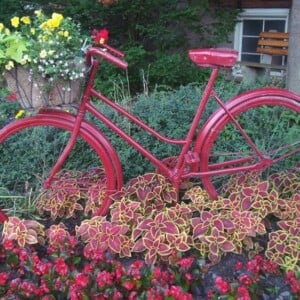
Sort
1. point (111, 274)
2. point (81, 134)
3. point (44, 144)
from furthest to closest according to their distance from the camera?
1. point (44, 144)
2. point (81, 134)
3. point (111, 274)

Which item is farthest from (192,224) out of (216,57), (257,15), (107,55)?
(257,15)

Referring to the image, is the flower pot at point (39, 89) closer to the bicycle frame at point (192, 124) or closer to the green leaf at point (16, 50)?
the green leaf at point (16, 50)

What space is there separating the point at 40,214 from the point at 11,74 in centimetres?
104

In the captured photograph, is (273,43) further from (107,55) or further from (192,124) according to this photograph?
(107,55)

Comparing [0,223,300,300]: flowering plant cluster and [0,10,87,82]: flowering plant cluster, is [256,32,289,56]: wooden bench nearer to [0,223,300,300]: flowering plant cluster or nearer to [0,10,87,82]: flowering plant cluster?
[0,10,87,82]: flowering plant cluster

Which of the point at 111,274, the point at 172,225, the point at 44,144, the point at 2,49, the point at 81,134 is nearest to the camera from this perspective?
the point at 111,274

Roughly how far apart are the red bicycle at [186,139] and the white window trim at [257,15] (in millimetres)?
2690

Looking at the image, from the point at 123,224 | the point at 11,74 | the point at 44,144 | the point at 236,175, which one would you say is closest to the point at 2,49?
the point at 11,74

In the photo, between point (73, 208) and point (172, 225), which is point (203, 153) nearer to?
point (172, 225)

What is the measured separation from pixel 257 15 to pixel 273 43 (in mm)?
516

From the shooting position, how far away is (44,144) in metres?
3.70

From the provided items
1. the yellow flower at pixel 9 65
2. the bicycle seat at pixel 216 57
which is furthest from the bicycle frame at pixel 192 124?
the yellow flower at pixel 9 65

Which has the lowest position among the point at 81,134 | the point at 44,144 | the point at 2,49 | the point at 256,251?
the point at 256,251

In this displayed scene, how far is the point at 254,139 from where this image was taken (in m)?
3.71
